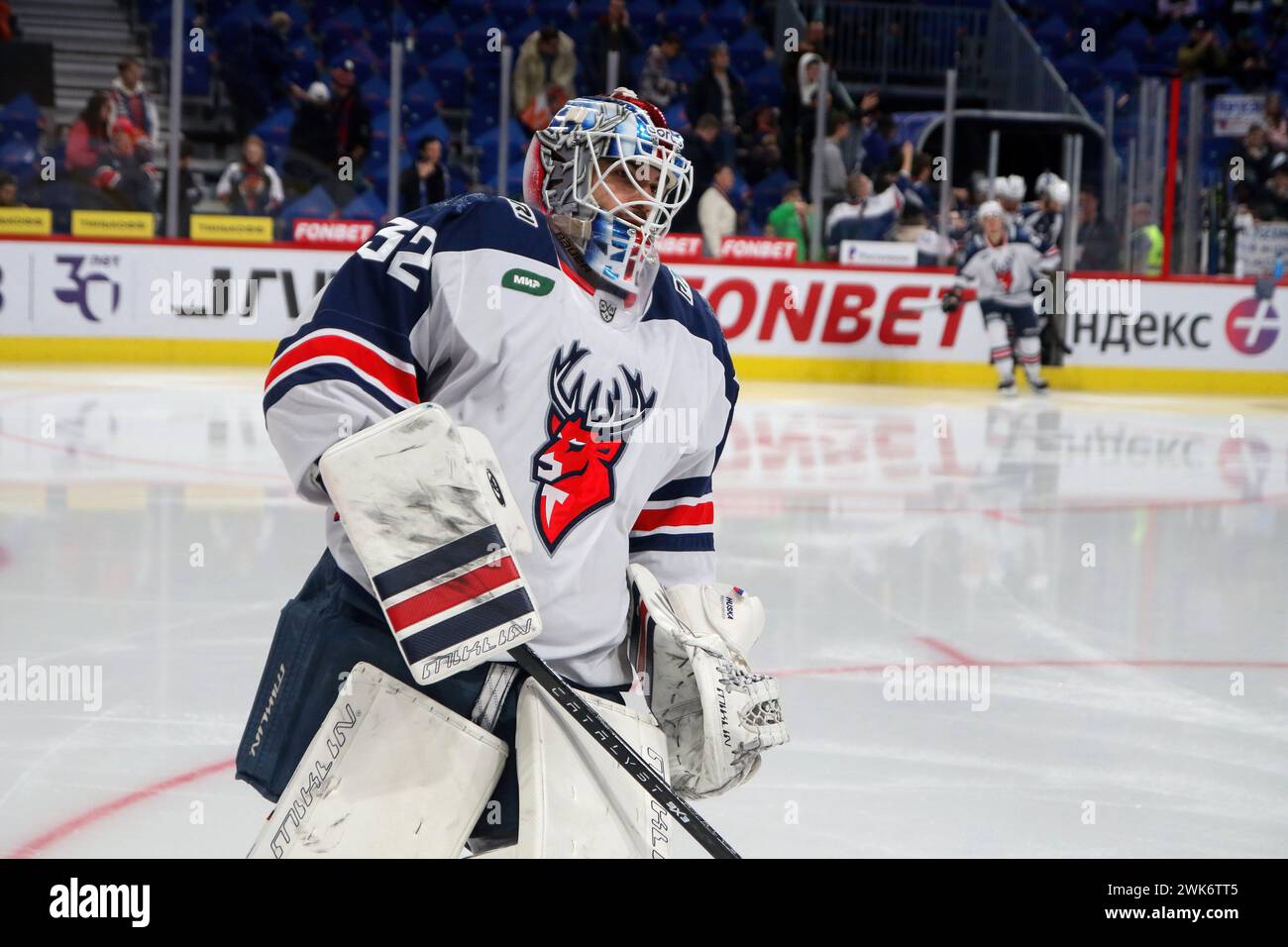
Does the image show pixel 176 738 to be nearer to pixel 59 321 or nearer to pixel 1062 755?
pixel 1062 755

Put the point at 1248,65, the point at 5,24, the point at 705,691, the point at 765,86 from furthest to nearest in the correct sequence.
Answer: the point at 1248,65
the point at 765,86
the point at 5,24
the point at 705,691

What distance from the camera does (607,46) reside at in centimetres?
1253

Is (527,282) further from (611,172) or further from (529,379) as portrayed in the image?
(611,172)

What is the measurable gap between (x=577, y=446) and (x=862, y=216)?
10814 mm

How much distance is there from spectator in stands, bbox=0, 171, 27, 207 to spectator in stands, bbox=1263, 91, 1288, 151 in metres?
9.68

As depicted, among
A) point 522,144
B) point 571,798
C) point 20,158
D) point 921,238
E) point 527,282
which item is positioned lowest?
point 571,798

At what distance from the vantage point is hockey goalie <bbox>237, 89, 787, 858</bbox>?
165 cm

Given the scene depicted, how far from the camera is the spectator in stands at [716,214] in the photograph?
12.3 meters

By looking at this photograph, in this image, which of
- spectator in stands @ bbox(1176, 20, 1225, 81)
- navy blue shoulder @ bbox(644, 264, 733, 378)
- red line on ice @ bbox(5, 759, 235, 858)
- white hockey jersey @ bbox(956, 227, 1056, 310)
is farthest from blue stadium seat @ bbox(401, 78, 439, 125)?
navy blue shoulder @ bbox(644, 264, 733, 378)

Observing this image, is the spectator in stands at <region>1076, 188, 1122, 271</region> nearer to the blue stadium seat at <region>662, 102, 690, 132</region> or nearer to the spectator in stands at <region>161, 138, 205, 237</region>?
the blue stadium seat at <region>662, 102, 690, 132</region>

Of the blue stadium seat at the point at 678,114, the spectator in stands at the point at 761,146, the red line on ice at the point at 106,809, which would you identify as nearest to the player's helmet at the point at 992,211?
the spectator in stands at the point at 761,146

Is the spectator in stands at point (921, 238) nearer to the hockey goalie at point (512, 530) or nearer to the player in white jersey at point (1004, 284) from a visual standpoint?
the player in white jersey at point (1004, 284)

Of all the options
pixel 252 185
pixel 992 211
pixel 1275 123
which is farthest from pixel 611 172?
pixel 1275 123

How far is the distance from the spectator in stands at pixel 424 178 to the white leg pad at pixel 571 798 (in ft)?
32.5
